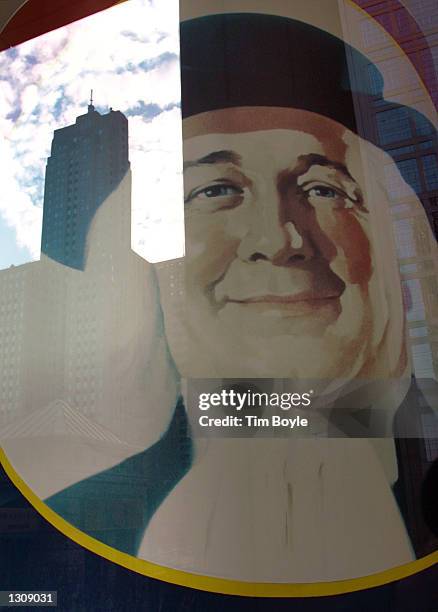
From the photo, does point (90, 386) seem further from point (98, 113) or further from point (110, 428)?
point (98, 113)

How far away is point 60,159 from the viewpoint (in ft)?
4.92

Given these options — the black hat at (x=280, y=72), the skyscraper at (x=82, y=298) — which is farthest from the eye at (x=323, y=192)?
the skyscraper at (x=82, y=298)

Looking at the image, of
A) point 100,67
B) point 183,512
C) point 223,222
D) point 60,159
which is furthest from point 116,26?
point 183,512

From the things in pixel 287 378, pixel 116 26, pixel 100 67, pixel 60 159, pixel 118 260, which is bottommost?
pixel 287 378

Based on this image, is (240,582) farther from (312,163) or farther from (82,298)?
(312,163)

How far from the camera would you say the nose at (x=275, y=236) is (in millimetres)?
1348

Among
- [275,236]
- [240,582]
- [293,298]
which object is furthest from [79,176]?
[240,582]

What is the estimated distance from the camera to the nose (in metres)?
1.35

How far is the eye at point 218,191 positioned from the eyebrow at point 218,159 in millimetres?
62

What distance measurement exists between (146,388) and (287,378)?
325 millimetres

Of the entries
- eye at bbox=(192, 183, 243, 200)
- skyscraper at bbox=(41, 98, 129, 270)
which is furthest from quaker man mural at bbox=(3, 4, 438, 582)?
skyscraper at bbox=(41, 98, 129, 270)

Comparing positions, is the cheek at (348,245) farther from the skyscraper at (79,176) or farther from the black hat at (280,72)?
the skyscraper at (79,176)

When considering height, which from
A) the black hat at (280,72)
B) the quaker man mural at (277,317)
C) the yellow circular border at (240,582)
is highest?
the black hat at (280,72)

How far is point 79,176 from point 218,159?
37 centimetres
